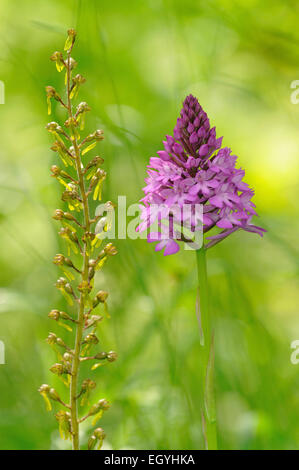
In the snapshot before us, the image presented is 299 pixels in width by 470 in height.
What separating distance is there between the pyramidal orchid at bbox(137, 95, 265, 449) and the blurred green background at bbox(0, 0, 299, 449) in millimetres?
351

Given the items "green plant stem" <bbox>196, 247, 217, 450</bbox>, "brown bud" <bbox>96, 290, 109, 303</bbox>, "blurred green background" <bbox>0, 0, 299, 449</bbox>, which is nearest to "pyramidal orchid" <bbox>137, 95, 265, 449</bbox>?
"green plant stem" <bbox>196, 247, 217, 450</bbox>

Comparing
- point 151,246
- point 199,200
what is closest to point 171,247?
point 199,200

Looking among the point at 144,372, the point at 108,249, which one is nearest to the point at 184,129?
the point at 108,249

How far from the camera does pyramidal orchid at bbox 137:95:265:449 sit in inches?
30.5

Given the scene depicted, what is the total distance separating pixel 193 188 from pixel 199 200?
0.02 m

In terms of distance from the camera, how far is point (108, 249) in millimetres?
742

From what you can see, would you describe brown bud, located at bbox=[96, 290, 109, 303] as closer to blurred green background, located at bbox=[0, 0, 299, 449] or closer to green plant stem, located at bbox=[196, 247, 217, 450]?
green plant stem, located at bbox=[196, 247, 217, 450]

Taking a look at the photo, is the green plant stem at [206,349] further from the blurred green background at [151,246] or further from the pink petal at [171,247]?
the blurred green background at [151,246]

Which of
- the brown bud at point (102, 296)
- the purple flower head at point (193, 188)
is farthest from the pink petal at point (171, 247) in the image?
the brown bud at point (102, 296)

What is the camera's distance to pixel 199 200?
0.79m

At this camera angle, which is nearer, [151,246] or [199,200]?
[199,200]

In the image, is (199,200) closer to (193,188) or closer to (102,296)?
(193,188)

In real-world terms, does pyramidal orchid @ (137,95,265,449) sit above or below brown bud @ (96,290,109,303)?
above

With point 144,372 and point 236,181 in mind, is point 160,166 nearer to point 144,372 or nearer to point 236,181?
point 236,181
